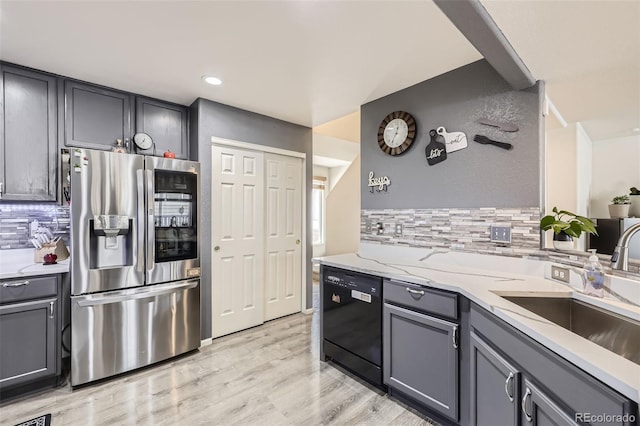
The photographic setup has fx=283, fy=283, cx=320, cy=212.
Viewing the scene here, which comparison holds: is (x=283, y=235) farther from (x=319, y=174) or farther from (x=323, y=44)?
(x=319, y=174)

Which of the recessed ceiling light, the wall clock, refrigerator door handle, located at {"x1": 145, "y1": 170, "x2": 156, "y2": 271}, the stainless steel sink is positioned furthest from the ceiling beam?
refrigerator door handle, located at {"x1": 145, "y1": 170, "x2": 156, "y2": 271}

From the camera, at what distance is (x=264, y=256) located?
10.6 feet

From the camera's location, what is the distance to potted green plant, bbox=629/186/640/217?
4.69 ft

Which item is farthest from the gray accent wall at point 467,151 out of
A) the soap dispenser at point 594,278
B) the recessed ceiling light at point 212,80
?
the recessed ceiling light at point 212,80

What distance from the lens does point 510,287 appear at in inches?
60.7

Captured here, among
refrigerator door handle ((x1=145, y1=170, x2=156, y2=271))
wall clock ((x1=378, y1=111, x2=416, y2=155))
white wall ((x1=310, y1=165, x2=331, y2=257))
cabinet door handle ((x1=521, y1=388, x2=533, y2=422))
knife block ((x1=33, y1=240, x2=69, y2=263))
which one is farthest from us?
white wall ((x1=310, y1=165, x2=331, y2=257))

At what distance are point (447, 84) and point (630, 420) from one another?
2.15 meters

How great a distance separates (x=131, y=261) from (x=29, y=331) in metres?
0.70

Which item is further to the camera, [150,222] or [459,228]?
[150,222]

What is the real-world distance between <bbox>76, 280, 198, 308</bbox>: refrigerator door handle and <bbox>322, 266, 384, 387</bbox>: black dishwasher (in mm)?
1236

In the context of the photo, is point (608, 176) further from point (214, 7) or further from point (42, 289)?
point (42, 289)

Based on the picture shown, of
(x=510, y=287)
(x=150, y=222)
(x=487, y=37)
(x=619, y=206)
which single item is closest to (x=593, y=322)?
(x=510, y=287)

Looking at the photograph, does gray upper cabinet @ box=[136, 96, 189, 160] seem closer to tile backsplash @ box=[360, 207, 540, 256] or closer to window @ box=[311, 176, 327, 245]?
tile backsplash @ box=[360, 207, 540, 256]

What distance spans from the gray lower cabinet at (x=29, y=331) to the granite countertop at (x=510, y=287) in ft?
6.43
